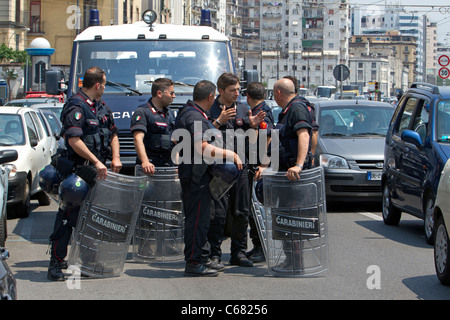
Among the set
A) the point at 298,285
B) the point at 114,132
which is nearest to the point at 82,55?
the point at 114,132

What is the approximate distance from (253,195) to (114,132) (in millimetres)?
1539

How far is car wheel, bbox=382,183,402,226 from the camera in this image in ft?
38.0

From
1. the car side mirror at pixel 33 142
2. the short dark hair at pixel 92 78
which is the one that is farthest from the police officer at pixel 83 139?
the car side mirror at pixel 33 142

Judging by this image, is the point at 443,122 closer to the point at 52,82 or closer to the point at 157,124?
the point at 157,124

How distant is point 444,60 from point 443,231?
57.8ft

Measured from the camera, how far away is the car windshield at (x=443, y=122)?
1012 centimetres

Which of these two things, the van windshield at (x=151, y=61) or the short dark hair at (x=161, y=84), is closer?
the short dark hair at (x=161, y=84)

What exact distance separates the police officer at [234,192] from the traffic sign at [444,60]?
17.0 metres

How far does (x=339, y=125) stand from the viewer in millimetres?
14383

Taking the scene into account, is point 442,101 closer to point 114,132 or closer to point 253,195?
point 253,195

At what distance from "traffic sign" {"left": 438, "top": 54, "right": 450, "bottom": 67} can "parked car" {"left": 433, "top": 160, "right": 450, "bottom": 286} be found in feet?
56.5

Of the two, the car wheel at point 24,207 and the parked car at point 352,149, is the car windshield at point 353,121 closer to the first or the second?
the parked car at point 352,149

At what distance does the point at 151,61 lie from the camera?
11.9 meters
